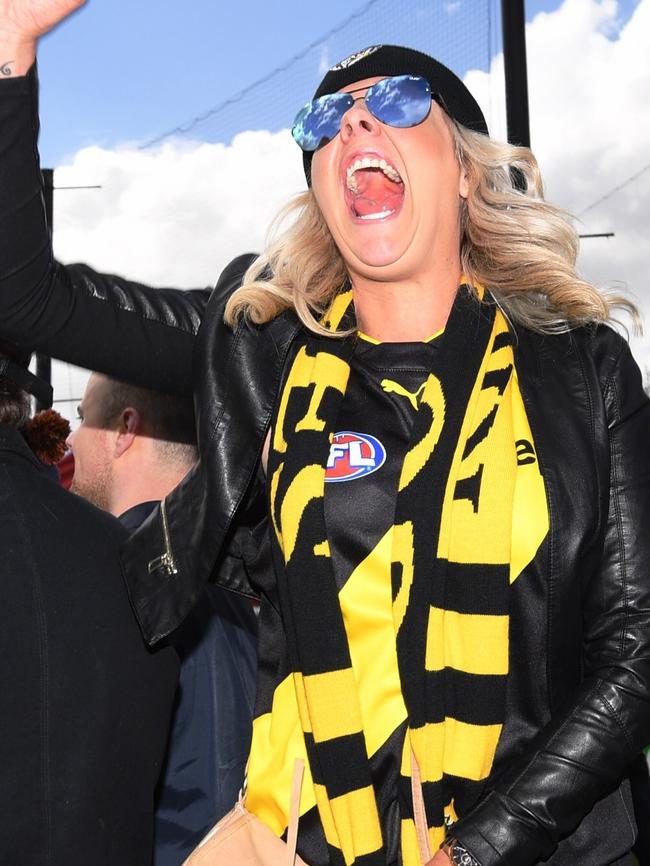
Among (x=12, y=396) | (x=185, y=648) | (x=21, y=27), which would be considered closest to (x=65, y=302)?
(x=12, y=396)

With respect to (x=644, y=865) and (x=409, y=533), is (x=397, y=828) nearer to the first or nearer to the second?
(x=409, y=533)

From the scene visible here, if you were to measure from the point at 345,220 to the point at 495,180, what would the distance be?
14.9 inches

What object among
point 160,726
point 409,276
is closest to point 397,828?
point 160,726

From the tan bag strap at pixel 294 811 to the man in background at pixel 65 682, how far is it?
346 millimetres

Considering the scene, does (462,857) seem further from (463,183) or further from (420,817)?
(463,183)

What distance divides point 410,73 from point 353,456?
2.89 feet

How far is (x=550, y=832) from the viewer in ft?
6.97

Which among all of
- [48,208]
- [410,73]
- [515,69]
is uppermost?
[515,69]

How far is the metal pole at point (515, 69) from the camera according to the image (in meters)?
4.88

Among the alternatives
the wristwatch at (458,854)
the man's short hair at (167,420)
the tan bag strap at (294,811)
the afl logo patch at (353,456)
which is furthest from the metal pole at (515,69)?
the wristwatch at (458,854)

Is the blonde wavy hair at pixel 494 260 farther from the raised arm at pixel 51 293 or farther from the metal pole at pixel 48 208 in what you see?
the metal pole at pixel 48 208

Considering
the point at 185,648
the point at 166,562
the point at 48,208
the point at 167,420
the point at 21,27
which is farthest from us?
the point at 48,208

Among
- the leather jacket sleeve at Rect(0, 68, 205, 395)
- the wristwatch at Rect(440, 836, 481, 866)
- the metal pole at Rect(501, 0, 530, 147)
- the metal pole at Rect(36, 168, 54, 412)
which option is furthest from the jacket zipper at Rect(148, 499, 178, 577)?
the metal pole at Rect(36, 168, 54, 412)

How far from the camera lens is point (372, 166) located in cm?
256
